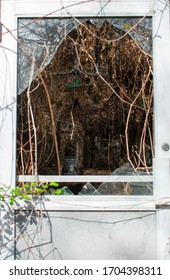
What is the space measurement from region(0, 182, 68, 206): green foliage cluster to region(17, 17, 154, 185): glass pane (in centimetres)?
10

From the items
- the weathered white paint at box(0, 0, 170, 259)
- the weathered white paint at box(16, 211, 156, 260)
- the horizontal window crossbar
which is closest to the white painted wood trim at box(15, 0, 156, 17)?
the weathered white paint at box(0, 0, 170, 259)

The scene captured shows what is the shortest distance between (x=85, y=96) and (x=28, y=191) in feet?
2.47

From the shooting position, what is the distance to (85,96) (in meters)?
3.54

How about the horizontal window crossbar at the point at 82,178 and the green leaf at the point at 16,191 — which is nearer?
the green leaf at the point at 16,191

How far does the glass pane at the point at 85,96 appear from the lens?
3482mm

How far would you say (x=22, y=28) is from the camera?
3.52 m

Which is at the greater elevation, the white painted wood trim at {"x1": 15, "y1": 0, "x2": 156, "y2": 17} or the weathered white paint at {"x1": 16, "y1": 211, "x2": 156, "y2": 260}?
the white painted wood trim at {"x1": 15, "y1": 0, "x2": 156, "y2": 17}

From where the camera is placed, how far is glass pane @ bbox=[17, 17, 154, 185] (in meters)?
3.48

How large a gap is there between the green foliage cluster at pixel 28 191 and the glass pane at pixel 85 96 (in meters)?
0.10

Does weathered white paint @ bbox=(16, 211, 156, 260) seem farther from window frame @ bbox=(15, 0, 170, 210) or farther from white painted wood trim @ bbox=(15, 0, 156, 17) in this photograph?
white painted wood trim @ bbox=(15, 0, 156, 17)

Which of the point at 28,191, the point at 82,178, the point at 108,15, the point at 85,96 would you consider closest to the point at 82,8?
the point at 108,15

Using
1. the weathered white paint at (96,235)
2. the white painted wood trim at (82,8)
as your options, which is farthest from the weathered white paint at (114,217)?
the white painted wood trim at (82,8)

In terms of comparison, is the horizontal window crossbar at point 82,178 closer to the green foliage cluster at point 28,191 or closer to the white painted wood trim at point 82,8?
the green foliage cluster at point 28,191

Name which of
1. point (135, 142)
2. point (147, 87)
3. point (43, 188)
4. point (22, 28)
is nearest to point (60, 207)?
point (43, 188)
